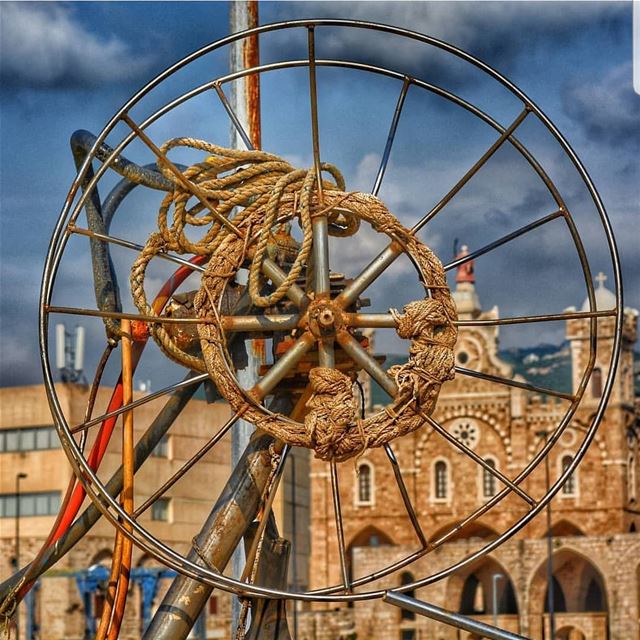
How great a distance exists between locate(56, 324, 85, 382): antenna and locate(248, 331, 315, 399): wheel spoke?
60.3 meters

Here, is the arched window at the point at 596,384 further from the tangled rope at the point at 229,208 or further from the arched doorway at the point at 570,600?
the tangled rope at the point at 229,208

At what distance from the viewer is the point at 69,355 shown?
69.5 meters

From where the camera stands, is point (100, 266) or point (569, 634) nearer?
point (100, 266)

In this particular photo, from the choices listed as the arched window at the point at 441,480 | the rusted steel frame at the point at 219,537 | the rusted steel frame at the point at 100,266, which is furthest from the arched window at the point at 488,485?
the rusted steel frame at the point at 219,537

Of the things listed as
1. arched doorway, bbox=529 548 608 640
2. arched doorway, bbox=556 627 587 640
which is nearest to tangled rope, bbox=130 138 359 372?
arched doorway, bbox=529 548 608 640

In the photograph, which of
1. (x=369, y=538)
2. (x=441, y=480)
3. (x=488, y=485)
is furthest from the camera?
(x=369, y=538)

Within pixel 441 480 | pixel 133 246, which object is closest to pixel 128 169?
pixel 133 246

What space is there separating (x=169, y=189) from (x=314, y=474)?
67.9 meters

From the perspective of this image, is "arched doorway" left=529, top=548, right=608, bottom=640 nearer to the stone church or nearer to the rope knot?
the stone church

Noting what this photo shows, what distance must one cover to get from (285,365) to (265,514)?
102cm

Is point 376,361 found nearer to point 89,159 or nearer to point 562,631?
point 89,159

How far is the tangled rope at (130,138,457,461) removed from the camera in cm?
897

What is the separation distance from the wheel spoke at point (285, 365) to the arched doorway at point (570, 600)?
54.0m

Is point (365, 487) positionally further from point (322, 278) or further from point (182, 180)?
point (322, 278)
